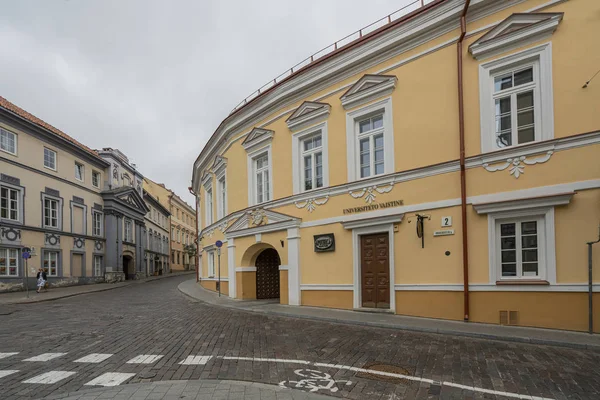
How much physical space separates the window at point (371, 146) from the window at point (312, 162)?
161 centimetres

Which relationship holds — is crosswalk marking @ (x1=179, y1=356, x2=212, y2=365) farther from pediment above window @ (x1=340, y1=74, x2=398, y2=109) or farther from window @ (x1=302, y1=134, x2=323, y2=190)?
pediment above window @ (x1=340, y1=74, x2=398, y2=109)

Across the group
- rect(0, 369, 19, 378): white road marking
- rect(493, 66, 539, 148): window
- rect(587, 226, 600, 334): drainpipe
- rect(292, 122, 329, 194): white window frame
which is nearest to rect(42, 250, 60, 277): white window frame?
rect(292, 122, 329, 194): white window frame

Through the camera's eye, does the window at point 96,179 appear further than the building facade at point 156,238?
No

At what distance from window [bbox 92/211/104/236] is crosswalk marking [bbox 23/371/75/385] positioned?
28.1 meters

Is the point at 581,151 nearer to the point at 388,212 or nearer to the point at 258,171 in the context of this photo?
the point at 388,212

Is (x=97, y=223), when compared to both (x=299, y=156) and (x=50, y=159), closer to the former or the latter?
(x=50, y=159)

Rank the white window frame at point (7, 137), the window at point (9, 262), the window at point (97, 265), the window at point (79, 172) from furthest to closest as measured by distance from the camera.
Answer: the window at point (97, 265) → the window at point (79, 172) → the white window frame at point (7, 137) → the window at point (9, 262)

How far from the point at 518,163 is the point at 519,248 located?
192 cm

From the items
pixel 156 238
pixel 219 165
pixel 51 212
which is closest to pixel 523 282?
pixel 219 165

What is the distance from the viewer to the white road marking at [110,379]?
5043 mm

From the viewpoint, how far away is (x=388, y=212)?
1060cm

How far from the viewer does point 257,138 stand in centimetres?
1485

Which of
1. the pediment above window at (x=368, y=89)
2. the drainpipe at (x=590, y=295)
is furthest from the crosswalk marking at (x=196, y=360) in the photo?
the pediment above window at (x=368, y=89)

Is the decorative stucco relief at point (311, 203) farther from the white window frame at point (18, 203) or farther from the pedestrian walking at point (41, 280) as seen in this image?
the white window frame at point (18, 203)
